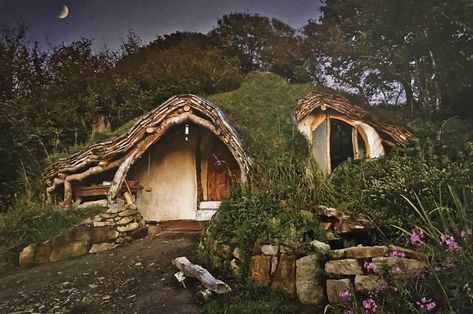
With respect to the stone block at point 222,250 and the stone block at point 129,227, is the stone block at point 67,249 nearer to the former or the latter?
the stone block at point 129,227

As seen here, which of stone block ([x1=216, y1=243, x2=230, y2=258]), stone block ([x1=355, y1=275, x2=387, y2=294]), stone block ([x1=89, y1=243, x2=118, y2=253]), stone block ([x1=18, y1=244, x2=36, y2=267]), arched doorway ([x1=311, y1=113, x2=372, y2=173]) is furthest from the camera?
arched doorway ([x1=311, y1=113, x2=372, y2=173])

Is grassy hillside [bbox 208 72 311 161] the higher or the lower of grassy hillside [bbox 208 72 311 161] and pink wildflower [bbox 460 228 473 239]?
the higher

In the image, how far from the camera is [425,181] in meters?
4.18

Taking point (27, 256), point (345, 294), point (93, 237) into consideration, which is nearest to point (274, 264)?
point (345, 294)

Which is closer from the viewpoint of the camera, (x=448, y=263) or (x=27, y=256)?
(x=448, y=263)

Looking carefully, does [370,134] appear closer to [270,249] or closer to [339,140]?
[339,140]

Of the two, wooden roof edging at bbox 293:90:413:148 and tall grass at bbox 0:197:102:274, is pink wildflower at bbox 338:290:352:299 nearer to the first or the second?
tall grass at bbox 0:197:102:274

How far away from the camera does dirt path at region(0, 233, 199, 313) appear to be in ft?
15.8

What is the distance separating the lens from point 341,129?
413 inches

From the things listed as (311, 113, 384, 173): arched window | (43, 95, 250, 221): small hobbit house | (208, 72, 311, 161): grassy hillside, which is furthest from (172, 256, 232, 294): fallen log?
(311, 113, 384, 173): arched window

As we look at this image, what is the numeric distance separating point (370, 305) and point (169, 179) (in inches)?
306

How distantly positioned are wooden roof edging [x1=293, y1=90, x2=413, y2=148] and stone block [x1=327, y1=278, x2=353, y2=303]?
6136 millimetres

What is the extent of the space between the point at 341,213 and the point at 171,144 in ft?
21.6

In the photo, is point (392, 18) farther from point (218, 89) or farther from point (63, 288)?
point (63, 288)
